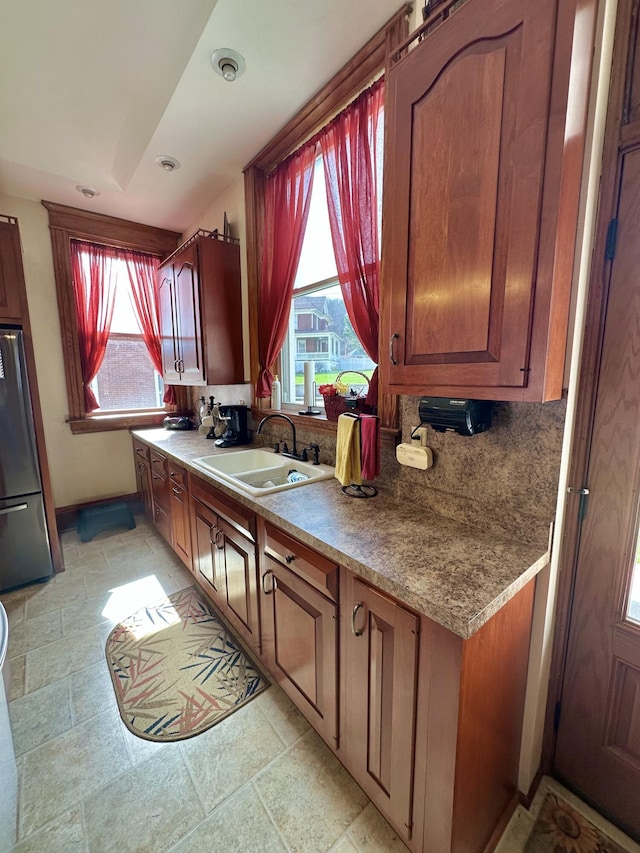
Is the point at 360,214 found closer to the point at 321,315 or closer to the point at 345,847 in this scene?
the point at 321,315

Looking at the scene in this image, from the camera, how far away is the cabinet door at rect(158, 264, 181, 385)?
115 inches

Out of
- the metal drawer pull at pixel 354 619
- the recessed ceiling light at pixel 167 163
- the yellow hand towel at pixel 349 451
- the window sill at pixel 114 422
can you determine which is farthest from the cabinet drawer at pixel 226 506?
the recessed ceiling light at pixel 167 163

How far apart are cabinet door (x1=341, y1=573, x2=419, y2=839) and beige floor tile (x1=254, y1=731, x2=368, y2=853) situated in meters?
0.11

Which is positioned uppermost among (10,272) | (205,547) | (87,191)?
(87,191)

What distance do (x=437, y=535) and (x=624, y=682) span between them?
0.71 meters

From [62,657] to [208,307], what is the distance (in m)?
2.28

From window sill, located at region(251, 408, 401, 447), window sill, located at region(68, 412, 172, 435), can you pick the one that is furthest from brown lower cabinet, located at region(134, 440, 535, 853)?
window sill, located at region(68, 412, 172, 435)

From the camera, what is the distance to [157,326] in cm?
354

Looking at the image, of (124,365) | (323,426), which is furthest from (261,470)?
(124,365)

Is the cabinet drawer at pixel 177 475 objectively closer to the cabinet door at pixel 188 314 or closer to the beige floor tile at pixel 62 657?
the cabinet door at pixel 188 314

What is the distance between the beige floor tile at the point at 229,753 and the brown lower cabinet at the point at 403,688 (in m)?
0.18

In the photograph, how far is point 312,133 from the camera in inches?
77.9

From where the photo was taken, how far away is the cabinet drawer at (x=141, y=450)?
3052 millimetres

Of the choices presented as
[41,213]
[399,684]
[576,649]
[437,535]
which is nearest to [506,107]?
[437,535]
